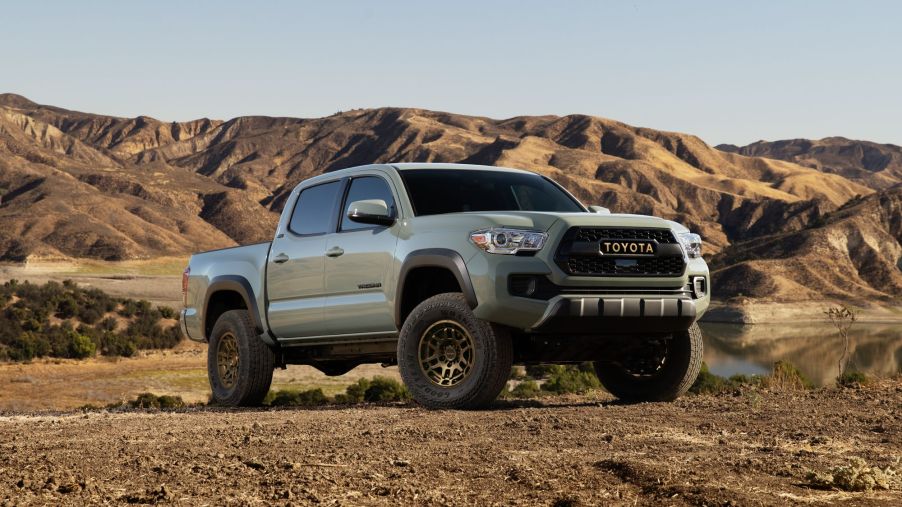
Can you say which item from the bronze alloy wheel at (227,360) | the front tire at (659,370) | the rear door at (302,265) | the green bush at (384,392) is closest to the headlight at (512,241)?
the front tire at (659,370)

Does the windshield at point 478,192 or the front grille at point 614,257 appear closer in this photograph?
the front grille at point 614,257

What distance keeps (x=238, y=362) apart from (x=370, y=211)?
3202mm

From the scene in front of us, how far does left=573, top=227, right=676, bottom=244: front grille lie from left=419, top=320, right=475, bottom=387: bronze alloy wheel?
127 cm

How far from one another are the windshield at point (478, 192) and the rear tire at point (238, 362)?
2.69 m

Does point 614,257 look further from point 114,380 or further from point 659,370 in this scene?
point 114,380

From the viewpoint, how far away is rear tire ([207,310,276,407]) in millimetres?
11773

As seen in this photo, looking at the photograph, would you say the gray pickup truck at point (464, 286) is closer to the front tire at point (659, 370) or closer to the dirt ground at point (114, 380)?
the front tire at point (659, 370)

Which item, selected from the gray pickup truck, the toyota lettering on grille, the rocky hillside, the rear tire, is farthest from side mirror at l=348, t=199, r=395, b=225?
the rocky hillside

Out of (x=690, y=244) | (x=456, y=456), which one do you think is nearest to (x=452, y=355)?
(x=690, y=244)

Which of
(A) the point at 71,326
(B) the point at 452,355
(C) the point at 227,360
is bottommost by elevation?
(A) the point at 71,326

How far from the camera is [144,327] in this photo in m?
63.0

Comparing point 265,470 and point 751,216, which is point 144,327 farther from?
point 751,216

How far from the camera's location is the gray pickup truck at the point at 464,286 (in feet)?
29.6

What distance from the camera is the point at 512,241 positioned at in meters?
9.02
